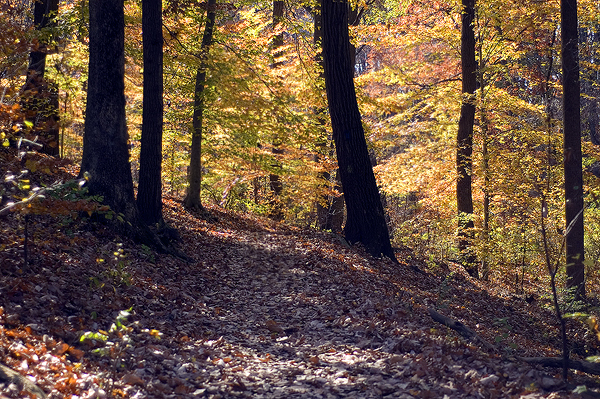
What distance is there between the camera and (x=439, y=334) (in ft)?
17.2

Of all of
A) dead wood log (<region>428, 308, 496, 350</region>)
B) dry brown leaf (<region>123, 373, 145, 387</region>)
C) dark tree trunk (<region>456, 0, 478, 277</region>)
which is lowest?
dead wood log (<region>428, 308, 496, 350</region>)

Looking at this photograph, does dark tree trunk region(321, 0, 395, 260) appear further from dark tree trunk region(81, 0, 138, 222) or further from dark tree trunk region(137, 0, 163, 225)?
dark tree trunk region(81, 0, 138, 222)

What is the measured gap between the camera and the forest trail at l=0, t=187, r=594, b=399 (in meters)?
3.91

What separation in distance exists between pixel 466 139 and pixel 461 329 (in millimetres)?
8800

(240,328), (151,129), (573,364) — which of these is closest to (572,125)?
(573,364)

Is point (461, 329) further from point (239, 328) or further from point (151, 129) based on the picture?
point (151, 129)

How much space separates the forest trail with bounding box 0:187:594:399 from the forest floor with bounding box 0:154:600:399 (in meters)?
0.02

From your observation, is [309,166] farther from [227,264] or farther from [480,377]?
[480,377]

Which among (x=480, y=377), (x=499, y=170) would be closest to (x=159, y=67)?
(x=480, y=377)

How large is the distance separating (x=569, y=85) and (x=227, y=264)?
24.1ft

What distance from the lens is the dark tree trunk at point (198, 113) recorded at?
1141 centimetres

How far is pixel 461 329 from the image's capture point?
548cm

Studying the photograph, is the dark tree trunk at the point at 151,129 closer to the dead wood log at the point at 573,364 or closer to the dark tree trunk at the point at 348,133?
the dark tree trunk at the point at 348,133

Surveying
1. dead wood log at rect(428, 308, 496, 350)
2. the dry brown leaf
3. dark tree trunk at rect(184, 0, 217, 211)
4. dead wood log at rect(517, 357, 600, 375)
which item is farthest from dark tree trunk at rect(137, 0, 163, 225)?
dead wood log at rect(517, 357, 600, 375)
